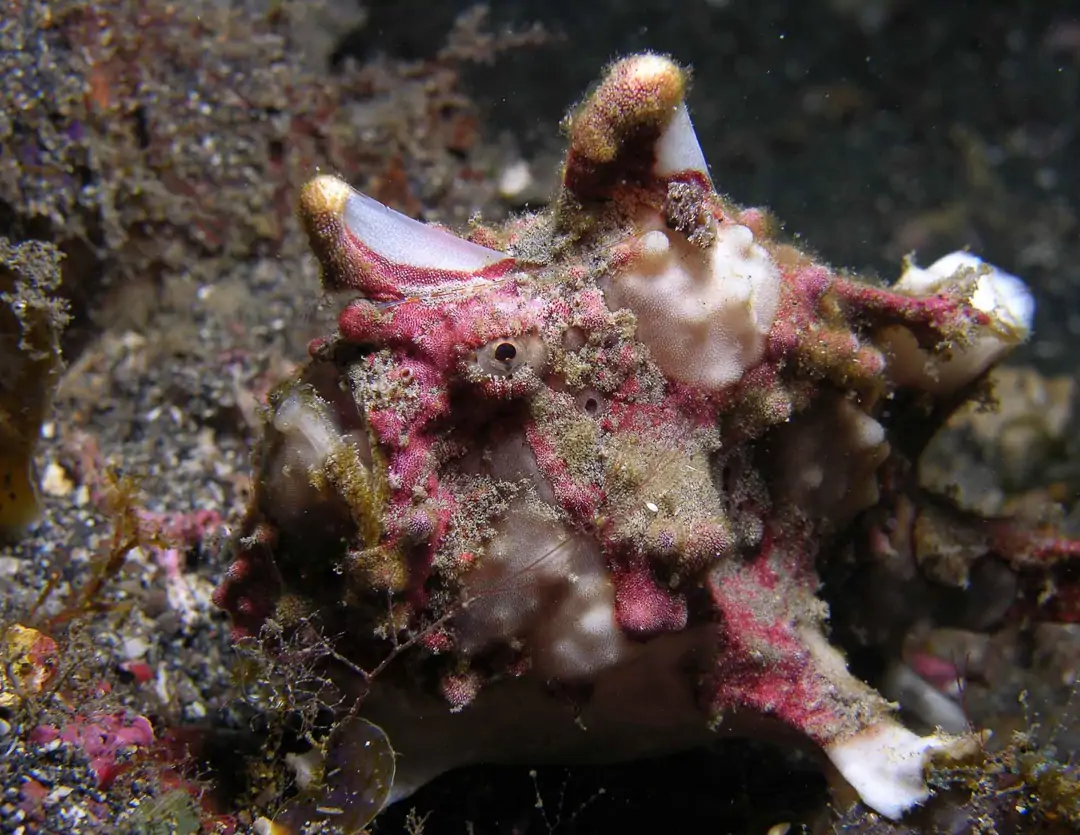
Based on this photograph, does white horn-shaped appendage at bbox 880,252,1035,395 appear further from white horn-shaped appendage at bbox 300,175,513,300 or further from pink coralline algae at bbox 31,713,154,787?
pink coralline algae at bbox 31,713,154,787

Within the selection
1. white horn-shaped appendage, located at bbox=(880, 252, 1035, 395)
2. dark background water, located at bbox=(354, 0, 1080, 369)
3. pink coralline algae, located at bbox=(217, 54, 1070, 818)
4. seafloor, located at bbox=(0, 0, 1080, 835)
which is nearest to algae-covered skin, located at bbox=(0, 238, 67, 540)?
seafloor, located at bbox=(0, 0, 1080, 835)

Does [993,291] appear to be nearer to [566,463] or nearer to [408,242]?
[566,463]

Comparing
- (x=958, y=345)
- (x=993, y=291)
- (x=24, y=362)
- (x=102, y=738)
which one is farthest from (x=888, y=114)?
(x=102, y=738)

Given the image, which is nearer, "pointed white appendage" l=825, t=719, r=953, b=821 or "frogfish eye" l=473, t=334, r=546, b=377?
"frogfish eye" l=473, t=334, r=546, b=377

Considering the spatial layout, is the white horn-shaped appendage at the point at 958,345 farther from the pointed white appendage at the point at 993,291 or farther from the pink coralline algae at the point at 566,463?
the pink coralline algae at the point at 566,463

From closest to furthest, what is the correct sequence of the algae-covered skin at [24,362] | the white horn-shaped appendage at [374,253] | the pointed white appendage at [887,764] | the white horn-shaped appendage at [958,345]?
the white horn-shaped appendage at [374,253]
the pointed white appendage at [887,764]
the white horn-shaped appendage at [958,345]
the algae-covered skin at [24,362]

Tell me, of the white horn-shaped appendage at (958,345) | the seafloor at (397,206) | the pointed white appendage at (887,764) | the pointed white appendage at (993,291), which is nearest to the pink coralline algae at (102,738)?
the seafloor at (397,206)
